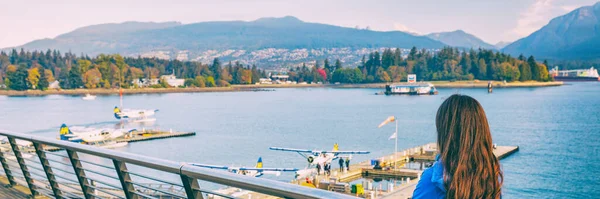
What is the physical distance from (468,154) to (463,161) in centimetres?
3

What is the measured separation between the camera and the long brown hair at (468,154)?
2.07 m

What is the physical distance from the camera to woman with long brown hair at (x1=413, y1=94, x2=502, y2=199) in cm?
206

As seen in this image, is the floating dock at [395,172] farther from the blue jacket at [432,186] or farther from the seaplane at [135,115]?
the seaplane at [135,115]

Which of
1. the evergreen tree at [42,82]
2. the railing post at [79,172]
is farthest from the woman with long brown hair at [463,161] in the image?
the evergreen tree at [42,82]

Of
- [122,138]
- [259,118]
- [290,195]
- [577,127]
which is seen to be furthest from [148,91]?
[290,195]

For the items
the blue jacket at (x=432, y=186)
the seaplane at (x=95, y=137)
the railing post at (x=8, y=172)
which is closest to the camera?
the blue jacket at (x=432, y=186)

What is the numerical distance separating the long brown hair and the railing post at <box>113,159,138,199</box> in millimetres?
2276

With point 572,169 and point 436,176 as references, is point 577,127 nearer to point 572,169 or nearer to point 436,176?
point 572,169

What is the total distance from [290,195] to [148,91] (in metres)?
198

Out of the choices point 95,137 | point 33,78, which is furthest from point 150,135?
point 33,78

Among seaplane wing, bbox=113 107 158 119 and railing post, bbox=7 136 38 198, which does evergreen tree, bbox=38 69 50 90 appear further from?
railing post, bbox=7 136 38 198

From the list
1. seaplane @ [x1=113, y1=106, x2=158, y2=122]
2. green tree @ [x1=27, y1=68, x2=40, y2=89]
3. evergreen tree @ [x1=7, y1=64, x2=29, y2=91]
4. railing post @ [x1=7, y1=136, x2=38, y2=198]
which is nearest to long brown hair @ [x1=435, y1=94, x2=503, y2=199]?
railing post @ [x1=7, y1=136, x2=38, y2=198]

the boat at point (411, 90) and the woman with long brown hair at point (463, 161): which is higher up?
the woman with long brown hair at point (463, 161)

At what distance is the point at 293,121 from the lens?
275ft
